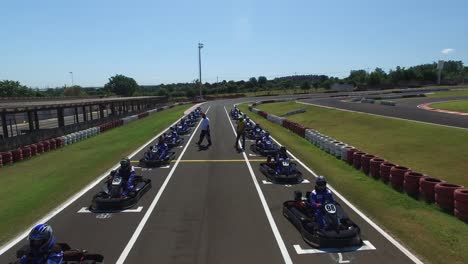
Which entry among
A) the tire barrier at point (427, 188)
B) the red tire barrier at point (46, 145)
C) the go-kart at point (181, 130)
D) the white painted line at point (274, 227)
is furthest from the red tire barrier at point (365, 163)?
the red tire barrier at point (46, 145)

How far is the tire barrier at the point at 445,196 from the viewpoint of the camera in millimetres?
11344

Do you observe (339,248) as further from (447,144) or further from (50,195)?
(447,144)

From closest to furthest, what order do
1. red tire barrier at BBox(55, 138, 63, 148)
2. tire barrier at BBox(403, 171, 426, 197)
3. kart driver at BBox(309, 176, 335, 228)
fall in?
kart driver at BBox(309, 176, 335, 228)
tire barrier at BBox(403, 171, 426, 197)
red tire barrier at BBox(55, 138, 63, 148)

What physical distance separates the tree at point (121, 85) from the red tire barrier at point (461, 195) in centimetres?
15518

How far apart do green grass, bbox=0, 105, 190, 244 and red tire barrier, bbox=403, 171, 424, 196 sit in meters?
10.9

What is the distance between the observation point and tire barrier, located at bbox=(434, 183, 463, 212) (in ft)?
37.2

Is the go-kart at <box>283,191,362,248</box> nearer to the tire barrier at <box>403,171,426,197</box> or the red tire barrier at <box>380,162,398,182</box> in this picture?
the tire barrier at <box>403,171,426,197</box>

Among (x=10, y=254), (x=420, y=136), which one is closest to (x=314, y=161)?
(x=420, y=136)

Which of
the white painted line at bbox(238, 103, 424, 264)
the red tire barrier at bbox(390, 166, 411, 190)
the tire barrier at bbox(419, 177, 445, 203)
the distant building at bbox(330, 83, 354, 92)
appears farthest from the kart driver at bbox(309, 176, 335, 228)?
the distant building at bbox(330, 83, 354, 92)

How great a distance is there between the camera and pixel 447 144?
21250 millimetres

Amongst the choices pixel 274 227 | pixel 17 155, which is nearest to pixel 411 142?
pixel 274 227

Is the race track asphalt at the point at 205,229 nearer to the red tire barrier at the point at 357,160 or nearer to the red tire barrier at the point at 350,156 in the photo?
the red tire barrier at the point at 357,160

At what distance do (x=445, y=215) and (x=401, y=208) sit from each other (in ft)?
3.78

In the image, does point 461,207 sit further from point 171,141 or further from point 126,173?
point 171,141
